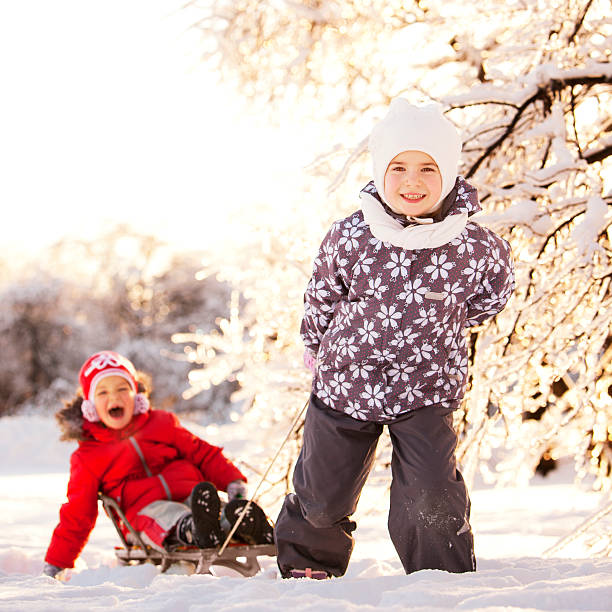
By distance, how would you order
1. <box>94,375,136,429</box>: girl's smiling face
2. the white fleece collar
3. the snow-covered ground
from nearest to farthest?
1. the snow-covered ground
2. the white fleece collar
3. <box>94,375,136,429</box>: girl's smiling face

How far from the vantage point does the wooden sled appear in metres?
3.42

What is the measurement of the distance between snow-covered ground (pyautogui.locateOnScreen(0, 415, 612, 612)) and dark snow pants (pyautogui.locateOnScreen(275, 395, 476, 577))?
0.17 meters

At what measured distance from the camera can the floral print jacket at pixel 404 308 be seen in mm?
2625

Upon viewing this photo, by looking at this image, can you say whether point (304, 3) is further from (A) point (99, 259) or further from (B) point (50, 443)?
(A) point (99, 259)

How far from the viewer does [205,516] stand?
3395 millimetres

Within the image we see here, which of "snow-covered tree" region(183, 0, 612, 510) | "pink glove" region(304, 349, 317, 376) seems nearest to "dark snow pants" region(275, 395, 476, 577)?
"pink glove" region(304, 349, 317, 376)

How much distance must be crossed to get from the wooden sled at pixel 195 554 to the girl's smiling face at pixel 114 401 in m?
0.34

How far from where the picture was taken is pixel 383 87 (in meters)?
5.18

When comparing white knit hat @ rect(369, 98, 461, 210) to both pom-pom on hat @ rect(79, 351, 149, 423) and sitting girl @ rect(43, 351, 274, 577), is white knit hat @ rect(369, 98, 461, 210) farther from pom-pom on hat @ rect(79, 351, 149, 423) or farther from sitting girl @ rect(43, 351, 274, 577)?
pom-pom on hat @ rect(79, 351, 149, 423)

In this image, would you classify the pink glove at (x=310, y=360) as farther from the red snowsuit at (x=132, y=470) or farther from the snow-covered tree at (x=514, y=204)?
the red snowsuit at (x=132, y=470)

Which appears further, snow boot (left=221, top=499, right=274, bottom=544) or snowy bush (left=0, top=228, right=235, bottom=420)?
snowy bush (left=0, top=228, right=235, bottom=420)

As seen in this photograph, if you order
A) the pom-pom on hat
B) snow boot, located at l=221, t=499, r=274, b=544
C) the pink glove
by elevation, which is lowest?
snow boot, located at l=221, t=499, r=274, b=544

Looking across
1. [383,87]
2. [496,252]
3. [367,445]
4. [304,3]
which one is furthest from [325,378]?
[304,3]

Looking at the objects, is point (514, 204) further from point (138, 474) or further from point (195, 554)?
point (138, 474)
